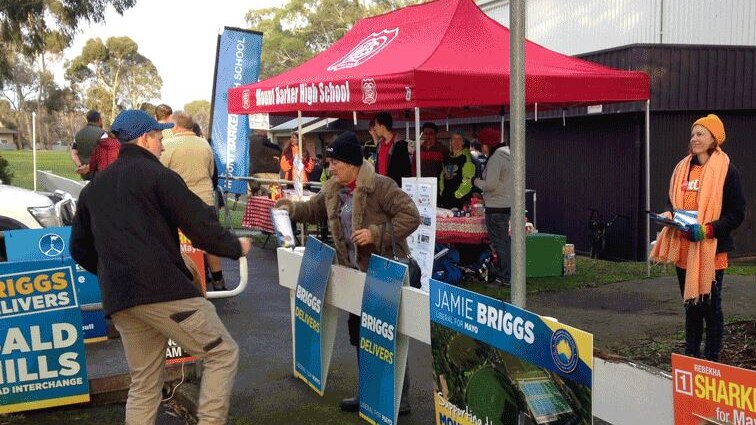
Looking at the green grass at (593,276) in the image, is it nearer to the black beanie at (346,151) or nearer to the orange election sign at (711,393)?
the black beanie at (346,151)

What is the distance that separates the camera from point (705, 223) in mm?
5699

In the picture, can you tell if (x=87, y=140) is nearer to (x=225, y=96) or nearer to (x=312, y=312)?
(x=225, y=96)

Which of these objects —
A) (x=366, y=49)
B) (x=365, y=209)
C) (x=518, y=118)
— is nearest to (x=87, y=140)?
(x=366, y=49)

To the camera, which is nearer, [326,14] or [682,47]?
[682,47]

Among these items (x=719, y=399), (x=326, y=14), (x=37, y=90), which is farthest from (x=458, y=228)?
(x=37, y=90)

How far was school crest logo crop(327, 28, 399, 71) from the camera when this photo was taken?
9.91 m

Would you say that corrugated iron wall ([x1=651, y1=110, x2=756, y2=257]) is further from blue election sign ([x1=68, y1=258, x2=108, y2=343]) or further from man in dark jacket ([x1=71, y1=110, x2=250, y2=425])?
man in dark jacket ([x1=71, y1=110, x2=250, y2=425])

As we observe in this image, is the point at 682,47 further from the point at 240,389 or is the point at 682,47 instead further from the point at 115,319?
the point at 115,319

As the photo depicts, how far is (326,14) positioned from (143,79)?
2380cm

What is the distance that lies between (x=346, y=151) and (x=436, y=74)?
10.4 ft

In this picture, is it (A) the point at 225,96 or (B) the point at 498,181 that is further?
(A) the point at 225,96

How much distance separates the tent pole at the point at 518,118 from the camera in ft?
11.7

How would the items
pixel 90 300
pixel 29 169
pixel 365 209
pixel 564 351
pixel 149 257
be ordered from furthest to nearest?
pixel 29 169 < pixel 90 300 < pixel 365 209 < pixel 149 257 < pixel 564 351

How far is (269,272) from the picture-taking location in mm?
11688
